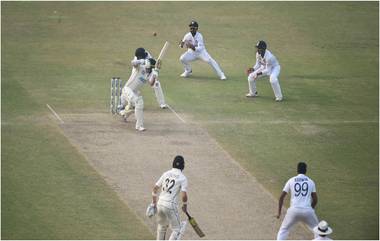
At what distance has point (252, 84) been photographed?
3569 centimetres

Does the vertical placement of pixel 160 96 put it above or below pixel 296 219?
above

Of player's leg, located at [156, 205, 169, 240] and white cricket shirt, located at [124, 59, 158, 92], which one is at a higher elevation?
white cricket shirt, located at [124, 59, 158, 92]

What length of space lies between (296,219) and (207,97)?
12527mm

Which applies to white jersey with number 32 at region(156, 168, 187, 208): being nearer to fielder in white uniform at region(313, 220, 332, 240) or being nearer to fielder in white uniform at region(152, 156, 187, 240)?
fielder in white uniform at region(152, 156, 187, 240)

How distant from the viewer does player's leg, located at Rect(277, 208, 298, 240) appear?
77.6 ft

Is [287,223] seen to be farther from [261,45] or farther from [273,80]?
[261,45]

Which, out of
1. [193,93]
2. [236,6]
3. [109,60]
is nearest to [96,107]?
[193,93]

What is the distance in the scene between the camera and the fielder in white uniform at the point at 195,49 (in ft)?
123

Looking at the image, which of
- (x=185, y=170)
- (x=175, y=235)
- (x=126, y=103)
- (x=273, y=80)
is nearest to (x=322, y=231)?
(x=175, y=235)

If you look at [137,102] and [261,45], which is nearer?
[137,102]

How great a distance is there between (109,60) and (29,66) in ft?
9.51

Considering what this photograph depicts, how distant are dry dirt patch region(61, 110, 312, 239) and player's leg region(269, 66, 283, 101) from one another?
3259 millimetres

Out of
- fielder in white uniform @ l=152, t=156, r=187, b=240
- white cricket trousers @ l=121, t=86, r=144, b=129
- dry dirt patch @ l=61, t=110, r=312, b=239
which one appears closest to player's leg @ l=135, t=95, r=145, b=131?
white cricket trousers @ l=121, t=86, r=144, b=129

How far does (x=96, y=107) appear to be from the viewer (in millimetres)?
34156
